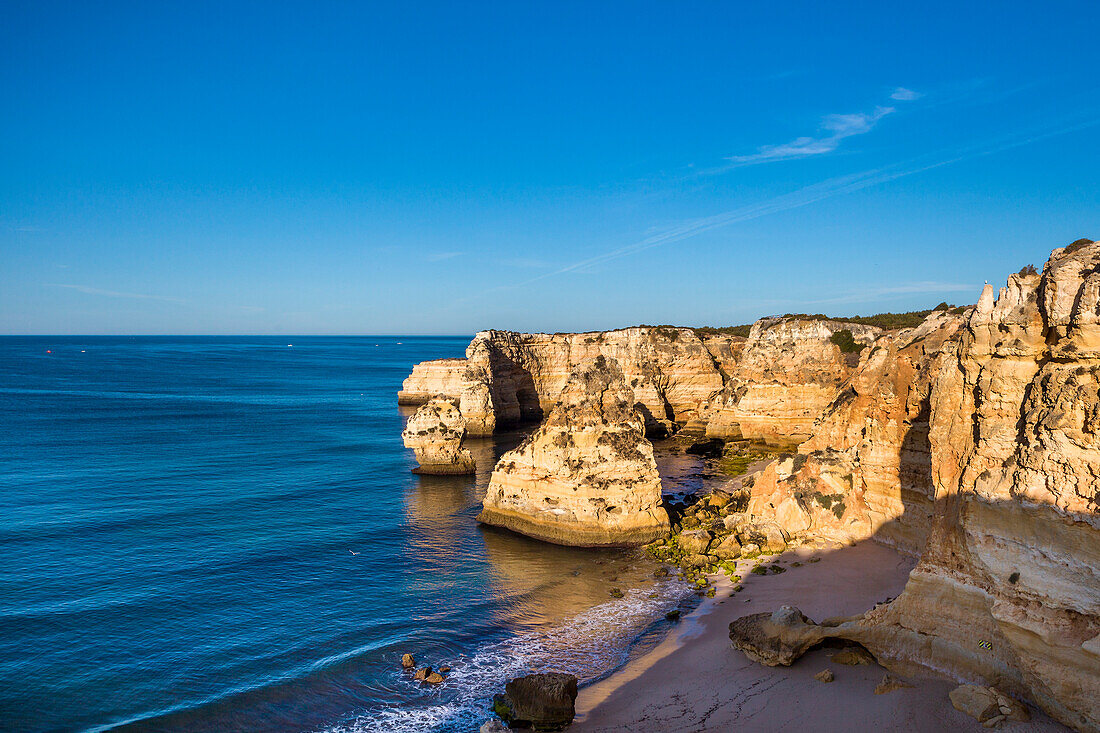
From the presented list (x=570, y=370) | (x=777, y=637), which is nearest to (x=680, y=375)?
(x=570, y=370)

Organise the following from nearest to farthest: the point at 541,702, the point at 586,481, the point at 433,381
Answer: the point at 541,702
the point at 586,481
the point at 433,381

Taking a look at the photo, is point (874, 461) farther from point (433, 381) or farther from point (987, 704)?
point (433, 381)

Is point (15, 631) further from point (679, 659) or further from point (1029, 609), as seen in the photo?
point (1029, 609)

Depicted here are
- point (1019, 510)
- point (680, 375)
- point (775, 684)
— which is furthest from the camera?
point (680, 375)

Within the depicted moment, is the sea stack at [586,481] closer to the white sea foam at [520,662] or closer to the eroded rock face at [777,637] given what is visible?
the white sea foam at [520,662]

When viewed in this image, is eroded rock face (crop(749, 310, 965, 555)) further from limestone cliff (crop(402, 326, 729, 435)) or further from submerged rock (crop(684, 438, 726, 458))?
limestone cliff (crop(402, 326, 729, 435))

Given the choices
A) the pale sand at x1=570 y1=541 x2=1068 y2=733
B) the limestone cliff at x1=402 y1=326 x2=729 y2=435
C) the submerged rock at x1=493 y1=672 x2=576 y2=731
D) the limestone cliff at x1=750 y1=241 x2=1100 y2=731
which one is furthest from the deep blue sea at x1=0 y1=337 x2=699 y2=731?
the limestone cliff at x1=402 y1=326 x2=729 y2=435

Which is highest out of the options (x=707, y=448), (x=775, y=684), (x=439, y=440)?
(x=439, y=440)

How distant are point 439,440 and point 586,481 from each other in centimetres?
1813

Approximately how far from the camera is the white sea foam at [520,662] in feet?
50.9

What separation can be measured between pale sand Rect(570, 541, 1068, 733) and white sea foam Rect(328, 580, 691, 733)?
123cm

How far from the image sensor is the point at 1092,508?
9680 mm

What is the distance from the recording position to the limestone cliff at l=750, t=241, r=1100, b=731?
991 cm

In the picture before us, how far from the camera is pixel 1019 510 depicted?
34.7 feet
